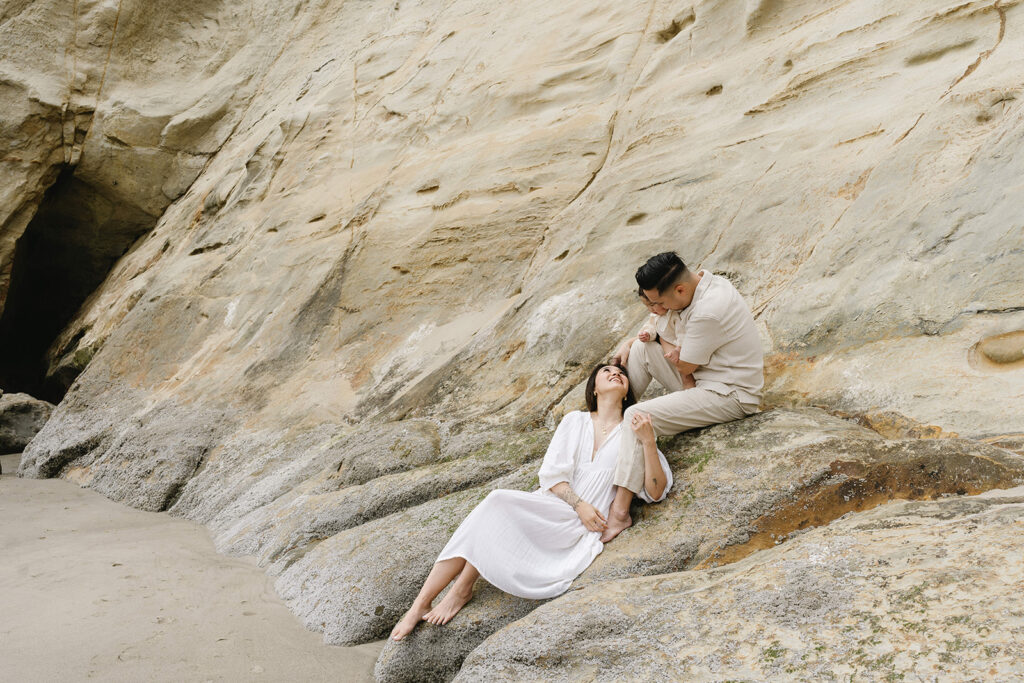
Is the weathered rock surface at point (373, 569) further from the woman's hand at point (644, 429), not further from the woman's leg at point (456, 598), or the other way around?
the woman's hand at point (644, 429)

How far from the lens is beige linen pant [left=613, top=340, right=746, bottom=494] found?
4.20 metres

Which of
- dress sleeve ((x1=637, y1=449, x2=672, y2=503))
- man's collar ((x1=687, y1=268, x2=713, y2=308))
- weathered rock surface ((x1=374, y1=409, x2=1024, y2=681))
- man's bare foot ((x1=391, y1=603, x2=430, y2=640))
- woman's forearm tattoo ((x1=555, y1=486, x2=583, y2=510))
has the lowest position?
weathered rock surface ((x1=374, y1=409, x2=1024, y2=681))

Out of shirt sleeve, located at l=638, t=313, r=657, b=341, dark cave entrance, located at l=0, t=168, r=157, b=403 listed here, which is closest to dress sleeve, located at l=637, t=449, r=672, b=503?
shirt sleeve, located at l=638, t=313, r=657, b=341

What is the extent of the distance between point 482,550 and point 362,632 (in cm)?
101

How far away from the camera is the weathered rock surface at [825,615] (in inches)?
101

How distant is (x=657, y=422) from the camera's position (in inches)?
178

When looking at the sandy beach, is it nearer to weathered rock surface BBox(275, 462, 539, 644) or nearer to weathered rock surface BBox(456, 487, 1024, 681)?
weathered rock surface BBox(275, 462, 539, 644)

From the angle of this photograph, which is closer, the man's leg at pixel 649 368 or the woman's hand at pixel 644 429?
the woman's hand at pixel 644 429

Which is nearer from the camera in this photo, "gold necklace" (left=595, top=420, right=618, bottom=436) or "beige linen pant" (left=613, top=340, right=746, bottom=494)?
"beige linen pant" (left=613, top=340, right=746, bottom=494)

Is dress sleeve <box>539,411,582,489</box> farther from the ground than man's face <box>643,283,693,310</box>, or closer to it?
closer to it

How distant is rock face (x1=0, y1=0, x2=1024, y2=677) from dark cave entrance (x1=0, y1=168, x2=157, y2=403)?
431mm

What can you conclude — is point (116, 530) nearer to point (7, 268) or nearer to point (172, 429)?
point (172, 429)

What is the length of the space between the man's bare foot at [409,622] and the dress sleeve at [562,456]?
3.04ft

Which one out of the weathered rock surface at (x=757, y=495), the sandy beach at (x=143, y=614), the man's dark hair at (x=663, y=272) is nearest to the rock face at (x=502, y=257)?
the weathered rock surface at (x=757, y=495)
